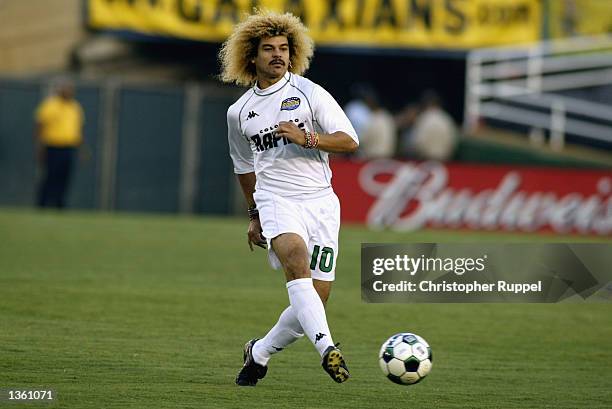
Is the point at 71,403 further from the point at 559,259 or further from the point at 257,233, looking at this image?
the point at 559,259

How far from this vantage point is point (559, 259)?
1038cm

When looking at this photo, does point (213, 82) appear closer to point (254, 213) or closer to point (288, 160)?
point (254, 213)

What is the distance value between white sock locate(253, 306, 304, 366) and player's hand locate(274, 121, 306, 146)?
43.8 inches

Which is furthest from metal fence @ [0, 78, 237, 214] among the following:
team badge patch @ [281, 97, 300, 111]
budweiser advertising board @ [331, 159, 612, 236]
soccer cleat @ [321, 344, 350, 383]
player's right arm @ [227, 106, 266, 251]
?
soccer cleat @ [321, 344, 350, 383]

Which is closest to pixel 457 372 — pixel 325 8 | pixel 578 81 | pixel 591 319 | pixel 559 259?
pixel 559 259

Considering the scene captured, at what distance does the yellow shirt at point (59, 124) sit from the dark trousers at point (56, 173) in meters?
0.16

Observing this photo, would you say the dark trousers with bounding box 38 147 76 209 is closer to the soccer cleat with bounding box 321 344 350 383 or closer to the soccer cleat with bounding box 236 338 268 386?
the soccer cleat with bounding box 236 338 268 386

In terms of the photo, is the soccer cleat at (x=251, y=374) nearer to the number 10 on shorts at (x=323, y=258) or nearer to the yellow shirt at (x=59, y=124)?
the number 10 on shorts at (x=323, y=258)

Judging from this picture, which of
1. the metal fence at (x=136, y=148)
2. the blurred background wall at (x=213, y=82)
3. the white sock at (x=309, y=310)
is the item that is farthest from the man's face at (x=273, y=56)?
the metal fence at (x=136, y=148)

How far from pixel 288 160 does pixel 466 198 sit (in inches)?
636

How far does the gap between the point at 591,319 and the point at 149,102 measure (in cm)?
1631

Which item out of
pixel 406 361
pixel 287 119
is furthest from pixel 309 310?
pixel 287 119

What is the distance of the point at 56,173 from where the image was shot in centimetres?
2431

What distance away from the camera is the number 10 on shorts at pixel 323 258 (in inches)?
322
